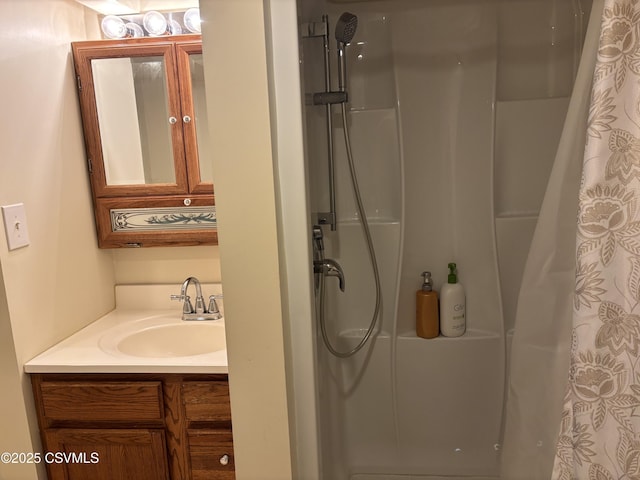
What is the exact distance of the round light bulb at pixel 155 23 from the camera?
1.76 metres

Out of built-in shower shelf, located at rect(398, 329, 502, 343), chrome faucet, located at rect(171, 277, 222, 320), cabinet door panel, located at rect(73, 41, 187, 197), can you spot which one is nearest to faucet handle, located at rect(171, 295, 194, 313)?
chrome faucet, located at rect(171, 277, 222, 320)

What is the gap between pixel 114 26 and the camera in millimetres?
1777

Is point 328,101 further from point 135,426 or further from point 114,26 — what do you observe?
point 135,426

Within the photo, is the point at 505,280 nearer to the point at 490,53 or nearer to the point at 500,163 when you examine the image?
the point at 500,163

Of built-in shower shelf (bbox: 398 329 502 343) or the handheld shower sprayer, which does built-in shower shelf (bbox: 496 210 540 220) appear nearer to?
built-in shower shelf (bbox: 398 329 502 343)

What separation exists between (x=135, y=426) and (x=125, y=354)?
0.76ft

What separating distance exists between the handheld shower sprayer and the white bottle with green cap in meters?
0.79

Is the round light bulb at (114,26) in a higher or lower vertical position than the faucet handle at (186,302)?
higher

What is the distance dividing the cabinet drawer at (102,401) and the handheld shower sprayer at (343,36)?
1175 mm

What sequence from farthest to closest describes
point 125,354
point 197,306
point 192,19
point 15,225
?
point 197,306 < point 192,19 < point 125,354 < point 15,225

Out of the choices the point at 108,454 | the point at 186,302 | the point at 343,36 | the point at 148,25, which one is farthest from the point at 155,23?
the point at 108,454

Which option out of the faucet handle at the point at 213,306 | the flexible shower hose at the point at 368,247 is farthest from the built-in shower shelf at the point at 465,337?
the faucet handle at the point at 213,306

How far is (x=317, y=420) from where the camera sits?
125cm

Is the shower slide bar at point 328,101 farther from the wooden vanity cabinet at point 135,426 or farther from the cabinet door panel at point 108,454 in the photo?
the cabinet door panel at point 108,454
